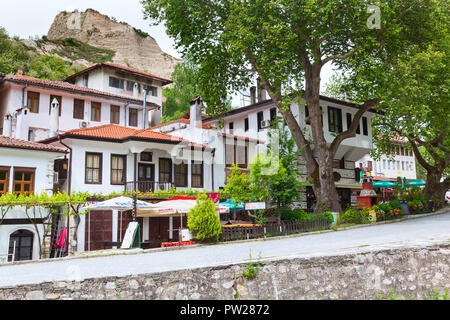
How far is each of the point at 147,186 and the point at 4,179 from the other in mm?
7913

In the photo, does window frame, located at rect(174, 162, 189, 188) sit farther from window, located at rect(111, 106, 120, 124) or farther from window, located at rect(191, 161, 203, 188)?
window, located at rect(111, 106, 120, 124)

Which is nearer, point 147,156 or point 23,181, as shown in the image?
point 23,181

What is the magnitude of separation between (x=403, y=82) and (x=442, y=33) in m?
3.83

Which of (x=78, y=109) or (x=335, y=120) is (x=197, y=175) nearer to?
(x=335, y=120)

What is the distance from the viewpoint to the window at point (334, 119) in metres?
29.2

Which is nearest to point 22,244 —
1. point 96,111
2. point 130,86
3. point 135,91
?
point 96,111

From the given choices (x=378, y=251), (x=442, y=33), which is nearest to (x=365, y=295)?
(x=378, y=251)

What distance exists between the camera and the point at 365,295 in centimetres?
639

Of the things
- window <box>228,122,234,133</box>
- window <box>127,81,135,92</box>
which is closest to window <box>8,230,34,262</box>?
window <box>228,122,234,133</box>

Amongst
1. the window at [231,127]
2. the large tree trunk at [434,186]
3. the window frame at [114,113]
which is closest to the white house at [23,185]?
the window frame at [114,113]

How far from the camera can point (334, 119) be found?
2958 cm

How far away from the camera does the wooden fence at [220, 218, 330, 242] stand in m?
16.4

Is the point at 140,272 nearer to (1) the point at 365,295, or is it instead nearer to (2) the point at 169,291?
(2) the point at 169,291

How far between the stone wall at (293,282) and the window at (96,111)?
2867 cm
